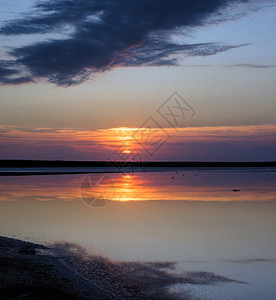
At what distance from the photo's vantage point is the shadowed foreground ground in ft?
32.9

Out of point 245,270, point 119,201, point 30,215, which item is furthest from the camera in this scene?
point 119,201

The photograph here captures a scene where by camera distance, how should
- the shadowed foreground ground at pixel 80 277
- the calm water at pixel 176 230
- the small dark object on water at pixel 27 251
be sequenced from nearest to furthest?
the shadowed foreground ground at pixel 80 277, the calm water at pixel 176 230, the small dark object on water at pixel 27 251

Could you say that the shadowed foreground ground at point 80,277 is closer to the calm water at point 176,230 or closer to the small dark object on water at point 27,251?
the small dark object on water at point 27,251

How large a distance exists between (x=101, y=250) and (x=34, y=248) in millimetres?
2349

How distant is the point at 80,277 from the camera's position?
11500 mm

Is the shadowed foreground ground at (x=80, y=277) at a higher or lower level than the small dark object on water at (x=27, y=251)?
lower

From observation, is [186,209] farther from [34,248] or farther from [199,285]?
[199,285]

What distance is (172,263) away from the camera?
13.5m

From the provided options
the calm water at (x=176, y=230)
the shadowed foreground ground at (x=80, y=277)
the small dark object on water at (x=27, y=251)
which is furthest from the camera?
the small dark object on water at (x=27, y=251)

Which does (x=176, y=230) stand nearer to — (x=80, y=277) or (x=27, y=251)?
(x=27, y=251)

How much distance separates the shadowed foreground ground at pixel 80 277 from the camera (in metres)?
10.0

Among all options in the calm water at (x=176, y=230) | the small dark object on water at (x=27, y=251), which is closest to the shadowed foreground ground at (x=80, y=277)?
the small dark object on water at (x=27, y=251)

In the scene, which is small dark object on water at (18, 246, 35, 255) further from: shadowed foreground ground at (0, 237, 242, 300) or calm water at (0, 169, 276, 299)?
calm water at (0, 169, 276, 299)

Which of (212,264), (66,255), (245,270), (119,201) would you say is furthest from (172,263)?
(119,201)
